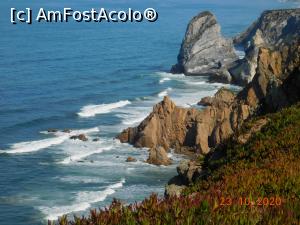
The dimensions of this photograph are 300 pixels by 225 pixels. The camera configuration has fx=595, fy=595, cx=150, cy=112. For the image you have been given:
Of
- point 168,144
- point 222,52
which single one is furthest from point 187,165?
point 222,52

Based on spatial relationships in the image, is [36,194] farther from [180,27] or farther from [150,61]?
[180,27]

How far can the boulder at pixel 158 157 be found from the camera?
5881 centimetres

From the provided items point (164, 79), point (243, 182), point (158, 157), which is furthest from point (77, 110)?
point (243, 182)

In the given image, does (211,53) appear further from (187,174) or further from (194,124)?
(187,174)

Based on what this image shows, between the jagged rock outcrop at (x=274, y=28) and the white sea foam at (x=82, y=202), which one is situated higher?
the jagged rock outcrop at (x=274, y=28)

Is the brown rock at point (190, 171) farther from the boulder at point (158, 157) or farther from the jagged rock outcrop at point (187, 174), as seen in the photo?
the boulder at point (158, 157)

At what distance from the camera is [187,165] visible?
22531 mm

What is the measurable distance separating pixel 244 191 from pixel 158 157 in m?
47.5

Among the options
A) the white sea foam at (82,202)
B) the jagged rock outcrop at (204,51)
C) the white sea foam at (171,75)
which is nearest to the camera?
the white sea foam at (82,202)

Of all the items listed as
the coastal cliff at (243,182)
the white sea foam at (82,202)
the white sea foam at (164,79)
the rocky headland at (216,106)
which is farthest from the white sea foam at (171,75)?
the coastal cliff at (243,182)

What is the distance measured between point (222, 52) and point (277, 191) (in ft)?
370

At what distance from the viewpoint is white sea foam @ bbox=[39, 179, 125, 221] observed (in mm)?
45594

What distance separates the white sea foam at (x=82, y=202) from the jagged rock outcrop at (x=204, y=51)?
64.0 m

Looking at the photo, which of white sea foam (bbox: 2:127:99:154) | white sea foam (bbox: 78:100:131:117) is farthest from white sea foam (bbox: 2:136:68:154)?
white sea foam (bbox: 78:100:131:117)
